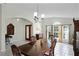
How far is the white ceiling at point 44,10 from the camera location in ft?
7.91

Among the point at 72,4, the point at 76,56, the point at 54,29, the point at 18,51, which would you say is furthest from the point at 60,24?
the point at 18,51

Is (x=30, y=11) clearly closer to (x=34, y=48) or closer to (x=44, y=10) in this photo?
(x=44, y=10)

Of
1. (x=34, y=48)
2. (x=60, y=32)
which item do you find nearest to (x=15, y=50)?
(x=34, y=48)

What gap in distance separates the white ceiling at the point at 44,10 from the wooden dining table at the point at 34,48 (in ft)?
1.36

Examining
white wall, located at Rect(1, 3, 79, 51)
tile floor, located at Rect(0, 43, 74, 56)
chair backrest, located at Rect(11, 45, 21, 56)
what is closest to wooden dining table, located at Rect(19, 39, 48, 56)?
chair backrest, located at Rect(11, 45, 21, 56)

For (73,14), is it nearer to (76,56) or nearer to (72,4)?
(72,4)

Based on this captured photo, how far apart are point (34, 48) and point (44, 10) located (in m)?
0.60

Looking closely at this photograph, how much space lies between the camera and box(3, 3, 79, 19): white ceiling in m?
2.41

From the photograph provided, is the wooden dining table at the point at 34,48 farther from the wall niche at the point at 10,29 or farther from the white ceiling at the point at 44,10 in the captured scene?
the white ceiling at the point at 44,10

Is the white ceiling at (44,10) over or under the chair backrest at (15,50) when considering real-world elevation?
over

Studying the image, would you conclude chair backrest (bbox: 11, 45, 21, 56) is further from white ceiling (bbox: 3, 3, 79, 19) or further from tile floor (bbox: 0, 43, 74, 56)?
white ceiling (bbox: 3, 3, 79, 19)

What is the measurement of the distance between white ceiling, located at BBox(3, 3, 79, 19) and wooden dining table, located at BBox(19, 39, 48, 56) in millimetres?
Answer: 415

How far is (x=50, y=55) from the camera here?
2410 mm

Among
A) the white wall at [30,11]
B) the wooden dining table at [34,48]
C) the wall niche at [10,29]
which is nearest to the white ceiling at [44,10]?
the white wall at [30,11]
